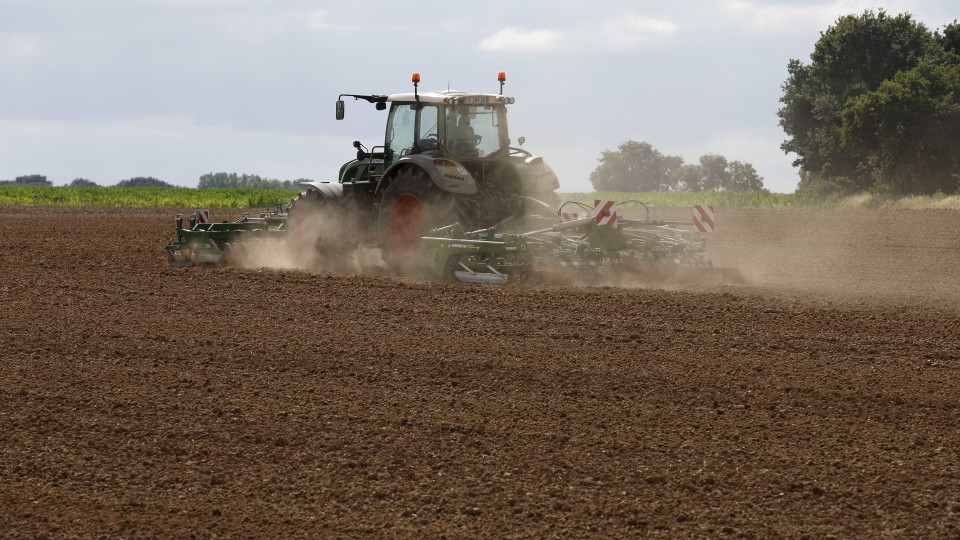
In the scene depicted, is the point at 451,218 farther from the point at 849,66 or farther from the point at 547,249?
the point at 849,66

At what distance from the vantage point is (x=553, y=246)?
10891 mm

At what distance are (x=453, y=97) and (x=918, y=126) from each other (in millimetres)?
31592

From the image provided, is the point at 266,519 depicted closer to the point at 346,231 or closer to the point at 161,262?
the point at 346,231

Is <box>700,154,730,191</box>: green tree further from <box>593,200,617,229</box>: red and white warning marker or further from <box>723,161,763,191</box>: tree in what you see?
<box>593,200,617,229</box>: red and white warning marker

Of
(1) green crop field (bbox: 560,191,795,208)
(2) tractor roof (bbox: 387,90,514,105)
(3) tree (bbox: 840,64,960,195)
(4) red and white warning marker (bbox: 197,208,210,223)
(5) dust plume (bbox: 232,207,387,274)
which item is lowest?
(5) dust plume (bbox: 232,207,387,274)

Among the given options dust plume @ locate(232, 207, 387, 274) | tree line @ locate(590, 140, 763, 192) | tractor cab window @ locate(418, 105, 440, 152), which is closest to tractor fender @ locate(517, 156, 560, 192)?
tractor cab window @ locate(418, 105, 440, 152)

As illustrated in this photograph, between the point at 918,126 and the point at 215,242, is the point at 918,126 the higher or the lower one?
the higher one

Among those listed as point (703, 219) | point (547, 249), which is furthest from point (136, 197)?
point (547, 249)

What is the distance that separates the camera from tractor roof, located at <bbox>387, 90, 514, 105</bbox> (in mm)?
11789

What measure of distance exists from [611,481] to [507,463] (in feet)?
1.87

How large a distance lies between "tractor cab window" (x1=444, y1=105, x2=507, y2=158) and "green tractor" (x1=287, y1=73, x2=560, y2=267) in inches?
0.5

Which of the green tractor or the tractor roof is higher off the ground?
the tractor roof

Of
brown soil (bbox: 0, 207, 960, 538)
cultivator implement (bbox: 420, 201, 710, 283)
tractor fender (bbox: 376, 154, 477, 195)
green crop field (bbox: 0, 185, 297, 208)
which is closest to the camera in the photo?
brown soil (bbox: 0, 207, 960, 538)

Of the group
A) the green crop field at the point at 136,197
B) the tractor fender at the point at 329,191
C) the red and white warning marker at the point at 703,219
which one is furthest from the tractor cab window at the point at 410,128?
the green crop field at the point at 136,197
